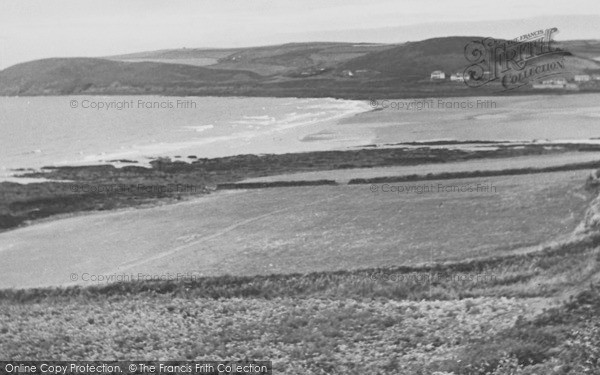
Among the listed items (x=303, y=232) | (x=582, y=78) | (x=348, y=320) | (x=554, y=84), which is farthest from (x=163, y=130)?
(x=348, y=320)

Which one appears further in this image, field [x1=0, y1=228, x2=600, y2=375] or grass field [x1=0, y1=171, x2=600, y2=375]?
grass field [x1=0, y1=171, x2=600, y2=375]

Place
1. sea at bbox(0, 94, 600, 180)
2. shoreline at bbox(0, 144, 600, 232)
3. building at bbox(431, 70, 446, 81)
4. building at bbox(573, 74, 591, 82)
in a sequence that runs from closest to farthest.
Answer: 1. shoreline at bbox(0, 144, 600, 232)
2. sea at bbox(0, 94, 600, 180)
3. building at bbox(573, 74, 591, 82)
4. building at bbox(431, 70, 446, 81)

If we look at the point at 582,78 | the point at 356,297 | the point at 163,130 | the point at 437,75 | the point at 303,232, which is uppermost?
the point at 437,75

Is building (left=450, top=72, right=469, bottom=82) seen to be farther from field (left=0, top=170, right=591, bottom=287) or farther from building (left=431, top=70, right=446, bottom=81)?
field (left=0, top=170, right=591, bottom=287)

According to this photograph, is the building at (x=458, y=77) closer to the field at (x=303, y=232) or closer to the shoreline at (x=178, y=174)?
the shoreline at (x=178, y=174)

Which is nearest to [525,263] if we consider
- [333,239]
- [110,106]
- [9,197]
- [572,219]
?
[572,219]

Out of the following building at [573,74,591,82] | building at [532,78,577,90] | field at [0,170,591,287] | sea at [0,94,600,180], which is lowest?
field at [0,170,591,287]

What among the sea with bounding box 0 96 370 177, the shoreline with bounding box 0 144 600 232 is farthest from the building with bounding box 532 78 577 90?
the shoreline with bounding box 0 144 600 232

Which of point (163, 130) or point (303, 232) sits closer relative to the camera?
point (303, 232)

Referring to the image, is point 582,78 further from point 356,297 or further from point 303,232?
point 356,297
